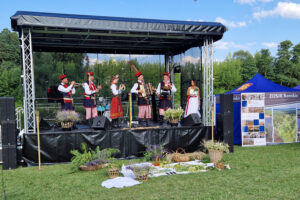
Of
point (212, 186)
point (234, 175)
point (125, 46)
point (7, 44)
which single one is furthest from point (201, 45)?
point (7, 44)

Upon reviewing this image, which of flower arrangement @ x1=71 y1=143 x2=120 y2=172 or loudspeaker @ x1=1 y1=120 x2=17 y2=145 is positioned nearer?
flower arrangement @ x1=71 y1=143 x2=120 y2=172

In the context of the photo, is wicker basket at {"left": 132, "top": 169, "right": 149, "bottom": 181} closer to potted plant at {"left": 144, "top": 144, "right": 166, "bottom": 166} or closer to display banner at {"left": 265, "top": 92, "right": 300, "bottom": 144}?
potted plant at {"left": 144, "top": 144, "right": 166, "bottom": 166}

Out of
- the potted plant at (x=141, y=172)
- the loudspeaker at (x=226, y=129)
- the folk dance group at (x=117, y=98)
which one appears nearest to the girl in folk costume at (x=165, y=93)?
the folk dance group at (x=117, y=98)

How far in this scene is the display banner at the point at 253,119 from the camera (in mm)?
7812

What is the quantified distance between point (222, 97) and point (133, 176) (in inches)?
132

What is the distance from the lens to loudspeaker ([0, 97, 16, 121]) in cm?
564

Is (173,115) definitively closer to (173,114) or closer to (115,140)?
(173,114)

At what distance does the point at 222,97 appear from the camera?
22.8 ft

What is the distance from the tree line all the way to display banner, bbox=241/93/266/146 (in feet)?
5.61

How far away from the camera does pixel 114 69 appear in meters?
10.3

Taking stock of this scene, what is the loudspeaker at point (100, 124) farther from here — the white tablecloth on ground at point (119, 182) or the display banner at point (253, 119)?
the display banner at point (253, 119)

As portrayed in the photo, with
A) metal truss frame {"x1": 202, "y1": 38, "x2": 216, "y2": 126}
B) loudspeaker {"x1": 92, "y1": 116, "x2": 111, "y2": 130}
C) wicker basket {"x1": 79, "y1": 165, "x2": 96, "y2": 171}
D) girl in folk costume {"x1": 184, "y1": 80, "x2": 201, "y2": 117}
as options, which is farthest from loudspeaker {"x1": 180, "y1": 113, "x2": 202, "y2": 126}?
wicker basket {"x1": 79, "y1": 165, "x2": 96, "y2": 171}

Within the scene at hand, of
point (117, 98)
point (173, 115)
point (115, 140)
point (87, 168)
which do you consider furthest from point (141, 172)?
point (117, 98)

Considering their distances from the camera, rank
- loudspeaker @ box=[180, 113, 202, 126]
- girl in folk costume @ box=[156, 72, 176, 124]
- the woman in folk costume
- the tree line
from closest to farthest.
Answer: loudspeaker @ box=[180, 113, 202, 126], the woman in folk costume, girl in folk costume @ box=[156, 72, 176, 124], the tree line
